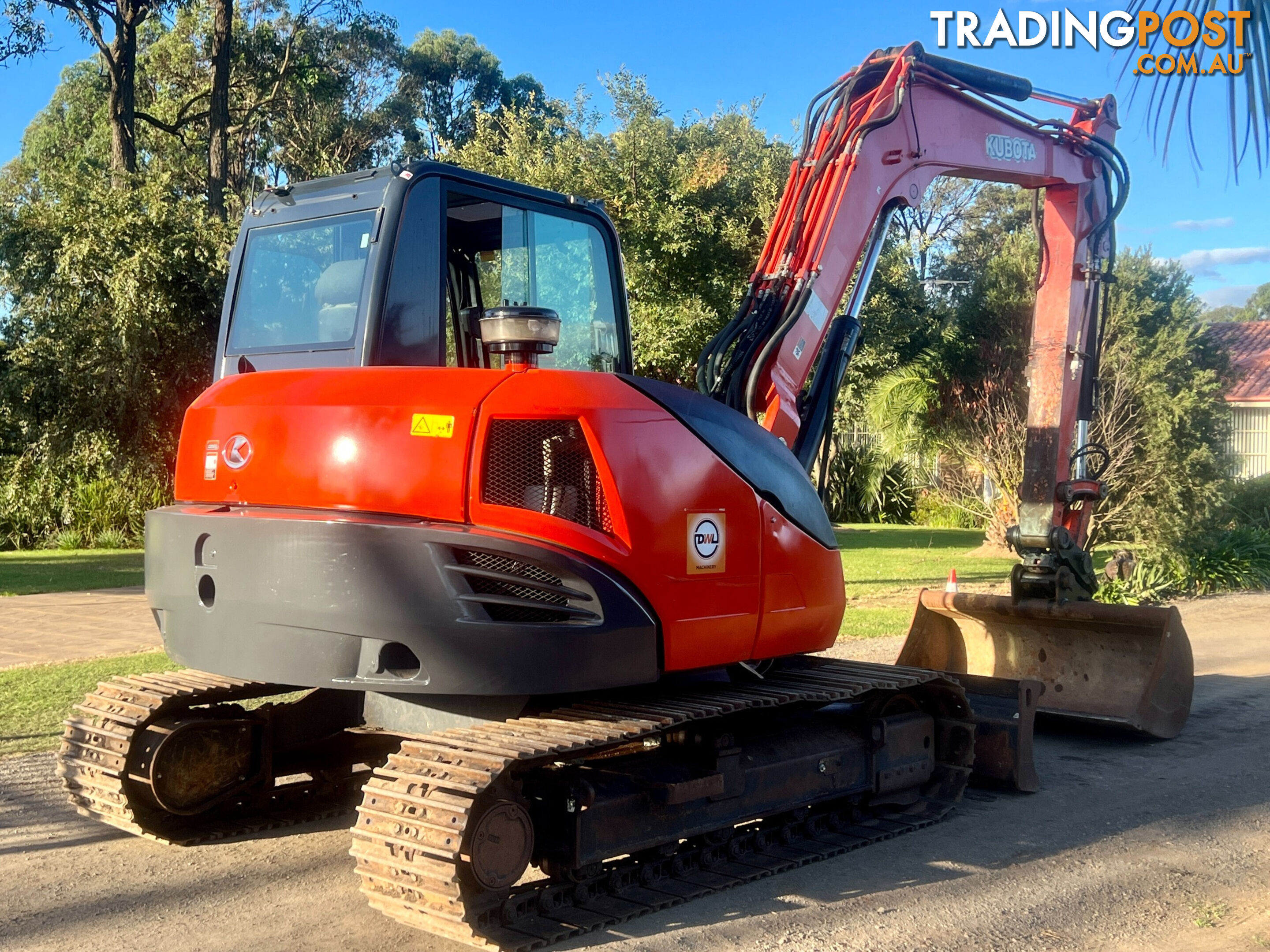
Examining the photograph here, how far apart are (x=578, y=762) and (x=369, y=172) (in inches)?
101

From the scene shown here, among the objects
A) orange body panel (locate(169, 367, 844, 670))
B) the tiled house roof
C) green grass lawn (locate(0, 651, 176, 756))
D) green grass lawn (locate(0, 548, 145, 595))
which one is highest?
the tiled house roof

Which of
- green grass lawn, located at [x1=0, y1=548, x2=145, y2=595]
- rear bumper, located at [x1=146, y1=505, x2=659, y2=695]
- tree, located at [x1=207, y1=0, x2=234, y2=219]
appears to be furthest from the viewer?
tree, located at [x1=207, y1=0, x2=234, y2=219]

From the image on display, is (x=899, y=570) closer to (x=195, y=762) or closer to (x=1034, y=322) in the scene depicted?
(x=1034, y=322)

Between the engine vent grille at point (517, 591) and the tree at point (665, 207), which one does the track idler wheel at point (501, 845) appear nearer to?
the engine vent grille at point (517, 591)

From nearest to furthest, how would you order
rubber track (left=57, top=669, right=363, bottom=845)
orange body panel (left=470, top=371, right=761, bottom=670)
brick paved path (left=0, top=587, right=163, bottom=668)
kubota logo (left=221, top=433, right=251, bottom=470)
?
orange body panel (left=470, top=371, right=761, bottom=670) → kubota logo (left=221, top=433, right=251, bottom=470) → rubber track (left=57, top=669, right=363, bottom=845) → brick paved path (left=0, top=587, right=163, bottom=668)

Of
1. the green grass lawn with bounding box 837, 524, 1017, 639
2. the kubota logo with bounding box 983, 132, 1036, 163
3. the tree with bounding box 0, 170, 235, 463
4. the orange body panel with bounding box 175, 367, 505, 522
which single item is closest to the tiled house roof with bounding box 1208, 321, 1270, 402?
the green grass lawn with bounding box 837, 524, 1017, 639

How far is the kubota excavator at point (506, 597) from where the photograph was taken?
4574mm

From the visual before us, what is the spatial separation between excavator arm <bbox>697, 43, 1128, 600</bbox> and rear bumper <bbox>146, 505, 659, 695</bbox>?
2232mm

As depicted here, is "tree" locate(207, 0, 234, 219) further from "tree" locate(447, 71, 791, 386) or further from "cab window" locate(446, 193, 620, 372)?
"cab window" locate(446, 193, 620, 372)

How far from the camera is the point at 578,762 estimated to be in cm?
499

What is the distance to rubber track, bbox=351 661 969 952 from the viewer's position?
4270 millimetres

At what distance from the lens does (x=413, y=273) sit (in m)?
5.12

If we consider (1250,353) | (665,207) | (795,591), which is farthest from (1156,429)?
(1250,353)

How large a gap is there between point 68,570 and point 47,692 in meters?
9.52
